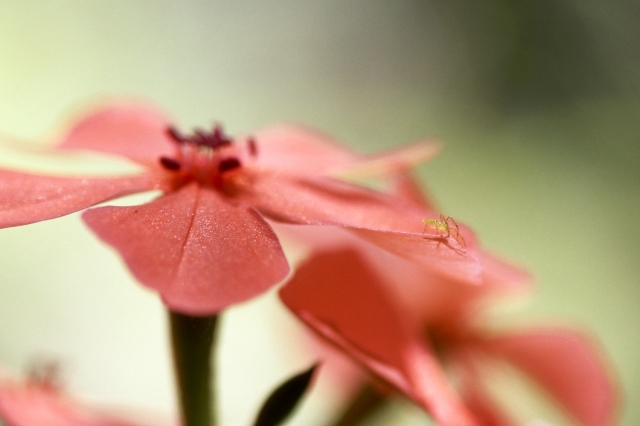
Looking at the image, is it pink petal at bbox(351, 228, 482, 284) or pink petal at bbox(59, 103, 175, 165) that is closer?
pink petal at bbox(351, 228, 482, 284)

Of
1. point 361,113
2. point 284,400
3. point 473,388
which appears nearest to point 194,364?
point 284,400

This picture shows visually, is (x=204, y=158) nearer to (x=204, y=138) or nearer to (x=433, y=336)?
(x=204, y=138)

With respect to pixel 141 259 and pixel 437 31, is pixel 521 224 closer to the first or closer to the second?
pixel 437 31

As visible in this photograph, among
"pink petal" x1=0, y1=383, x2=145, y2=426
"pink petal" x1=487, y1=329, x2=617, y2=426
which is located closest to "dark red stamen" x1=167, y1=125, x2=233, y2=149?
"pink petal" x1=0, y1=383, x2=145, y2=426

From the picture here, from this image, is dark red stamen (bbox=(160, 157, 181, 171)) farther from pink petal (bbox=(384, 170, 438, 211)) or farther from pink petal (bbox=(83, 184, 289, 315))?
pink petal (bbox=(384, 170, 438, 211))

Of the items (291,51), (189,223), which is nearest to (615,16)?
(291,51)
